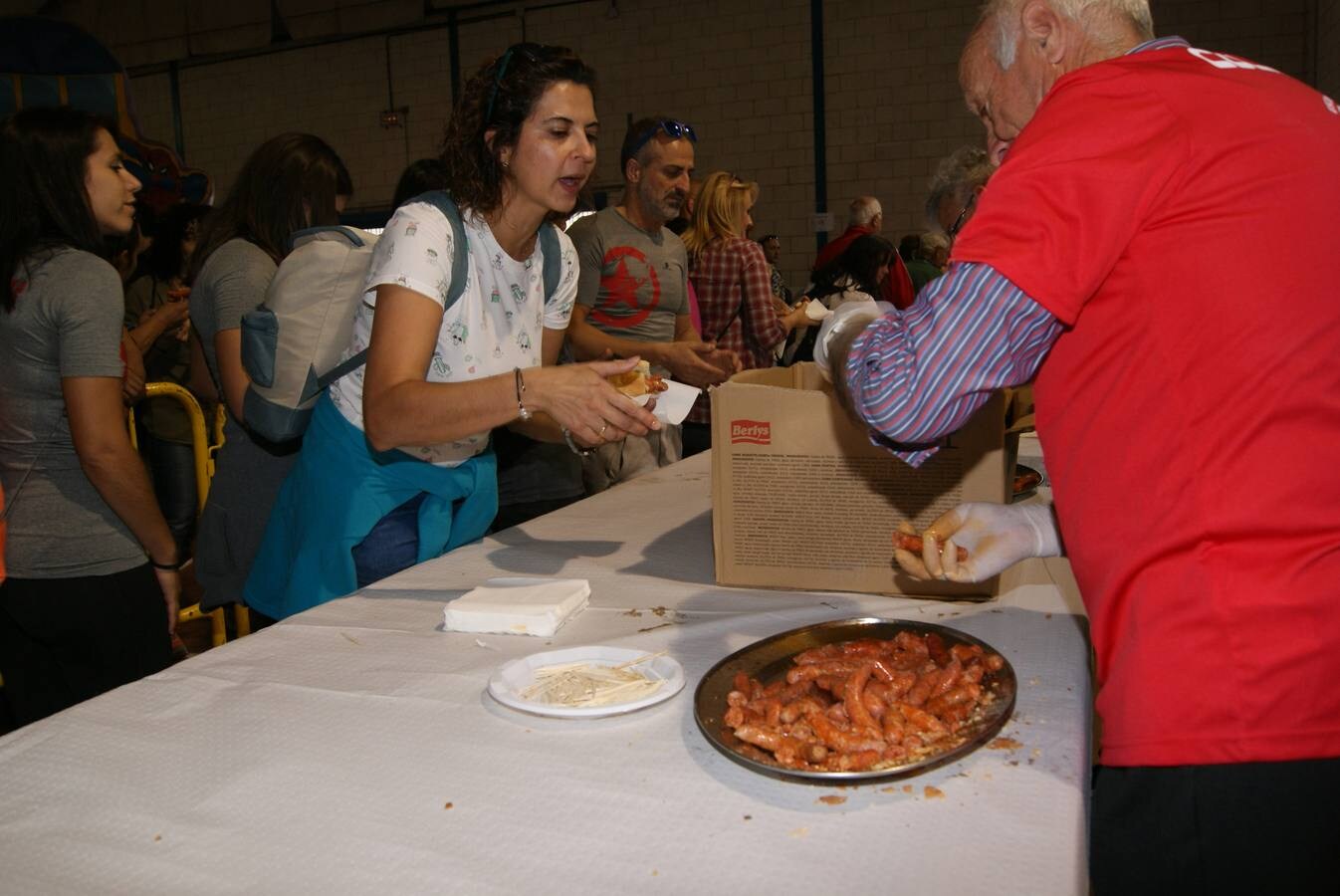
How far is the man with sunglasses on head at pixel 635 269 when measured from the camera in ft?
12.5

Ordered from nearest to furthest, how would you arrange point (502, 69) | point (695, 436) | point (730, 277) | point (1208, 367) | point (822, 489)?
point (1208, 367)
point (822, 489)
point (502, 69)
point (695, 436)
point (730, 277)

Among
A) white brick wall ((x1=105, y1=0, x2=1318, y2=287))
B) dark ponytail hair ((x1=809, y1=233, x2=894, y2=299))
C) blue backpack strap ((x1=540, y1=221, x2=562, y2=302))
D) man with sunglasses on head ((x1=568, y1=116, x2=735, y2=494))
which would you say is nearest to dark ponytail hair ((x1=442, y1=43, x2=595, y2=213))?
blue backpack strap ((x1=540, y1=221, x2=562, y2=302))

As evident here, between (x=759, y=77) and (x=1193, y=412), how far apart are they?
8.97 meters

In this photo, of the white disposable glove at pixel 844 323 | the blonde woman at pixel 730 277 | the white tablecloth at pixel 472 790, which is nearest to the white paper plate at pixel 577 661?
the white tablecloth at pixel 472 790

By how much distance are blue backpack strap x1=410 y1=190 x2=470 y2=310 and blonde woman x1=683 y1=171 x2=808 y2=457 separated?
8.33 feet

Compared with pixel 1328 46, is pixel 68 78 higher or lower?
higher

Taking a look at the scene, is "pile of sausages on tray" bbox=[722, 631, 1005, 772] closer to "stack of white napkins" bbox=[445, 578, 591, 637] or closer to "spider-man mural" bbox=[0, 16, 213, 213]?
"stack of white napkins" bbox=[445, 578, 591, 637]

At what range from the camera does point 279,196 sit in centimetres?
280

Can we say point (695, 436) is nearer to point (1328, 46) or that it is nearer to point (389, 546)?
point (389, 546)

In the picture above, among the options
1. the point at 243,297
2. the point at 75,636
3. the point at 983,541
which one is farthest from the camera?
the point at 243,297

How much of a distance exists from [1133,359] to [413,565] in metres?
1.38

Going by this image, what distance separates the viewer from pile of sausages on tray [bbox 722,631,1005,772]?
111 centimetres

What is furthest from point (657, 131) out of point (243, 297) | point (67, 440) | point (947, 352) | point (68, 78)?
point (68, 78)

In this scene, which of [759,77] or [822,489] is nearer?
[822,489]
